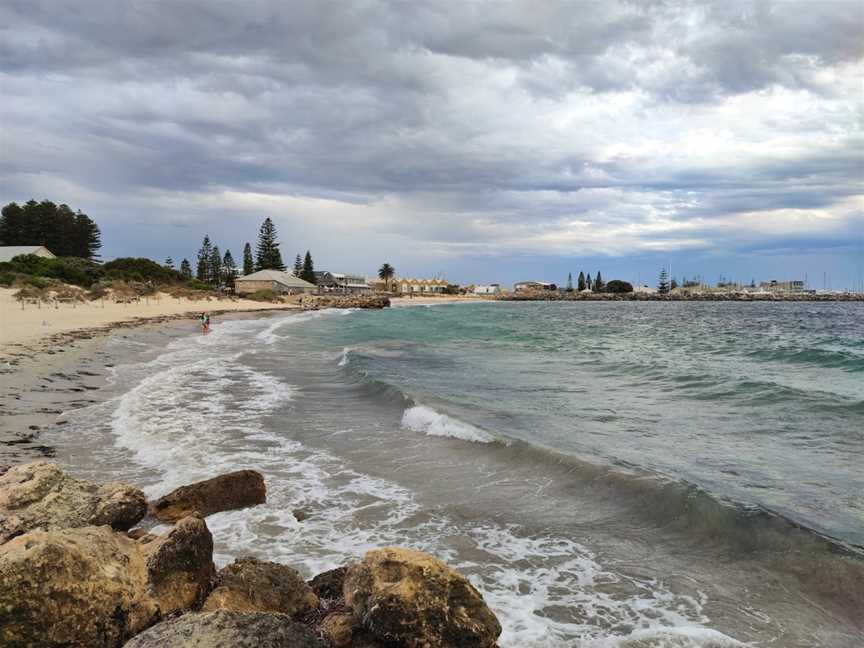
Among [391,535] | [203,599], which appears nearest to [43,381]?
[391,535]

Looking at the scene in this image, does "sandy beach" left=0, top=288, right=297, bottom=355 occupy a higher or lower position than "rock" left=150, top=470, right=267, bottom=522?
higher

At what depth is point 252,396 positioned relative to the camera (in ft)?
48.4

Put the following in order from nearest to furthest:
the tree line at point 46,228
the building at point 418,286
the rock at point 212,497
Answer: the rock at point 212,497 → the tree line at point 46,228 → the building at point 418,286

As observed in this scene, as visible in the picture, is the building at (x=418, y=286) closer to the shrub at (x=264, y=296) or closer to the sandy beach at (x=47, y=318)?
the shrub at (x=264, y=296)

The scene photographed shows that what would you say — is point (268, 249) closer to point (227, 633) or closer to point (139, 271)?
point (139, 271)

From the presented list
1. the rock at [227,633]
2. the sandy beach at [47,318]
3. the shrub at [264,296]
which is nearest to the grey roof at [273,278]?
the shrub at [264,296]

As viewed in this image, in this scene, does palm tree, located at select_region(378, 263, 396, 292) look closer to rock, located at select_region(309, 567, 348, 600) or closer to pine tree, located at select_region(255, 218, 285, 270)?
pine tree, located at select_region(255, 218, 285, 270)

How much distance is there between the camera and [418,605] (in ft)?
11.9

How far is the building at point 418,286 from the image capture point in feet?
610

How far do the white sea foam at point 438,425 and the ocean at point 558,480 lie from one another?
48mm

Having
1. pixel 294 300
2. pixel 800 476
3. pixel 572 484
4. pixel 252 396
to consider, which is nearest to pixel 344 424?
pixel 252 396

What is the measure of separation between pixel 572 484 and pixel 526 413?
4.85 metres

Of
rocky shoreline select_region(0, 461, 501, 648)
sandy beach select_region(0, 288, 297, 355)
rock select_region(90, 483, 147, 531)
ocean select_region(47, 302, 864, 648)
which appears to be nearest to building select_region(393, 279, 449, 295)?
sandy beach select_region(0, 288, 297, 355)

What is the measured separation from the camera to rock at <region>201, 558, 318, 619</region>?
405 cm
